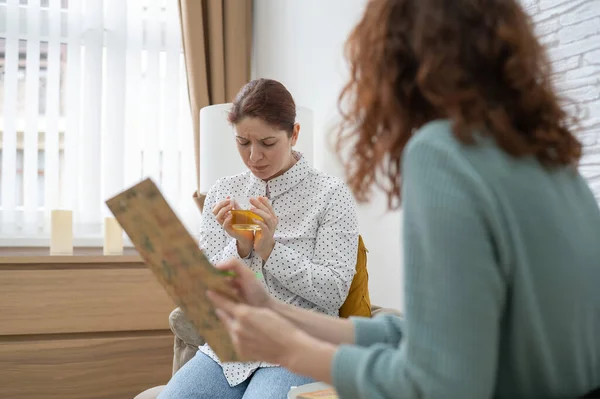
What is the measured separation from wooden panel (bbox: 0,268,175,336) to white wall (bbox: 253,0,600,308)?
3.52 ft

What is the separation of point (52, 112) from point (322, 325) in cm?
291

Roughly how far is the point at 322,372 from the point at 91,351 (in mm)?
2506

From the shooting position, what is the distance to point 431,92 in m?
0.87

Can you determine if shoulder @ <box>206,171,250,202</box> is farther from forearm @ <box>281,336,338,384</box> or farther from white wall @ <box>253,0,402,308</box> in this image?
forearm @ <box>281,336,338,384</box>

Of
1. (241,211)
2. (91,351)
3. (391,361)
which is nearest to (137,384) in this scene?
(91,351)

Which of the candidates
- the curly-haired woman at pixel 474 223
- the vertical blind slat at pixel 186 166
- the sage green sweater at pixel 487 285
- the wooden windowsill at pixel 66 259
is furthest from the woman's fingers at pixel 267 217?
the vertical blind slat at pixel 186 166

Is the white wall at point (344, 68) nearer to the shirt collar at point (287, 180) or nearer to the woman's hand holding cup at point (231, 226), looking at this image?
the shirt collar at point (287, 180)

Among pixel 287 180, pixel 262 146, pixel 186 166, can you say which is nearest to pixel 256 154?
pixel 262 146

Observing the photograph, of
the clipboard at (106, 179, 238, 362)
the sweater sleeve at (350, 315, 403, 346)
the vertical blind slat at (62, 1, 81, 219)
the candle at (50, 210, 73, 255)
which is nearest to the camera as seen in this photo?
the clipboard at (106, 179, 238, 362)

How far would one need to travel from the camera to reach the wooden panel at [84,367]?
304 cm

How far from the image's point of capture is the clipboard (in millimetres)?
1022

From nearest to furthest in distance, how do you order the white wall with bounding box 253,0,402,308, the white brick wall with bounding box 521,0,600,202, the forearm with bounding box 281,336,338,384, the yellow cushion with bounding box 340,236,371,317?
the forearm with bounding box 281,336,338,384 → the white brick wall with bounding box 521,0,600,202 → the yellow cushion with bounding box 340,236,371,317 → the white wall with bounding box 253,0,402,308

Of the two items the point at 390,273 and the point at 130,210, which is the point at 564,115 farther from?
the point at 390,273

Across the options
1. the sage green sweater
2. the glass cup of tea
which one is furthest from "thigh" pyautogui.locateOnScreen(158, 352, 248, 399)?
the sage green sweater
